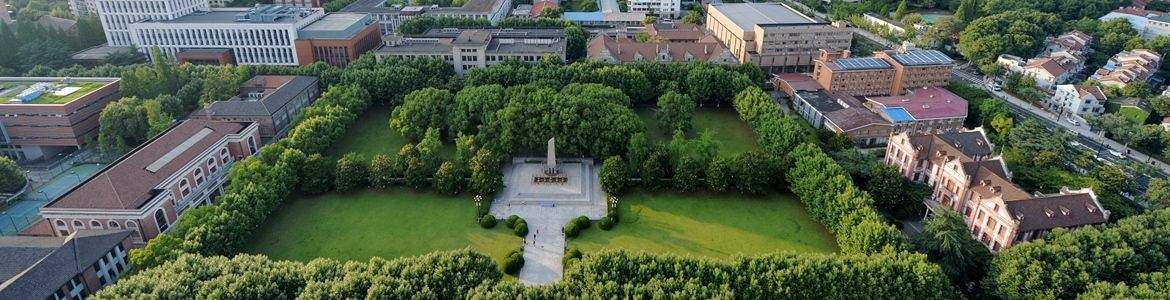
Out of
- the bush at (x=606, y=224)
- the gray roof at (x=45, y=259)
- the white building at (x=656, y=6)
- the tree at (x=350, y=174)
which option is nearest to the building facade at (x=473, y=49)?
the tree at (x=350, y=174)

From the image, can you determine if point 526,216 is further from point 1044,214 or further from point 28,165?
point 28,165

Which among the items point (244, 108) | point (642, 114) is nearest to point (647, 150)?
point (642, 114)

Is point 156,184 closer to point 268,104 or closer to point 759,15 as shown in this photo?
point 268,104

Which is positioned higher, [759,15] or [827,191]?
[759,15]

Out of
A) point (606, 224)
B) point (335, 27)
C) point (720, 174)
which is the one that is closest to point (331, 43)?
point (335, 27)

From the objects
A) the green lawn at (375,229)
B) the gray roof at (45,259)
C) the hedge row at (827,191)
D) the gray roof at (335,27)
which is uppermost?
the gray roof at (335,27)

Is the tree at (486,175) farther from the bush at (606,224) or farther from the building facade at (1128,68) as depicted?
the building facade at (1128,68)
